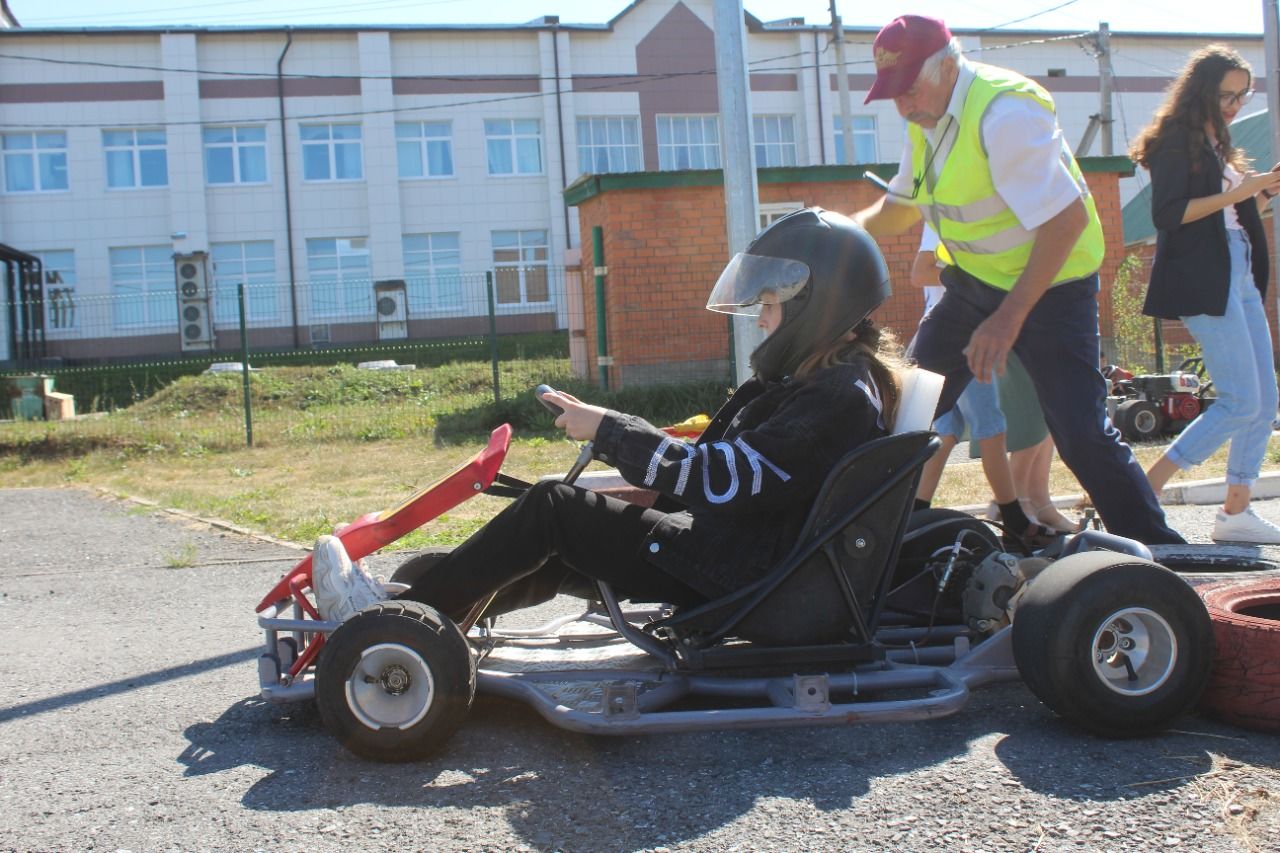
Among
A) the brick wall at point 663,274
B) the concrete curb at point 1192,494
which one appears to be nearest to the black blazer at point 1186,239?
the concrete curb at point 1192,494

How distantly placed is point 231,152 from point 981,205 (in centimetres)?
3246

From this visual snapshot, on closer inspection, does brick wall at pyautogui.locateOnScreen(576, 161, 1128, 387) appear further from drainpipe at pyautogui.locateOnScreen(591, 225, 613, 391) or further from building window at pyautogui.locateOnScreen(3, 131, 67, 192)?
building window at pyautogui.locateOnScreen(3, 131, 67, 192)

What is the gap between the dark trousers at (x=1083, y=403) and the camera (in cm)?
399

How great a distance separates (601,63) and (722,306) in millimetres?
33507

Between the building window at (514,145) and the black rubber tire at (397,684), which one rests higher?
the building window at (514,145)

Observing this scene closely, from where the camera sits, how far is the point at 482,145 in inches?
1339

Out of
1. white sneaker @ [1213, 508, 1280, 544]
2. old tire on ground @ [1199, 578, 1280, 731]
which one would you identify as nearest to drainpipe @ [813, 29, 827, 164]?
white sneaker @ [1213, 508, 1280, 544]

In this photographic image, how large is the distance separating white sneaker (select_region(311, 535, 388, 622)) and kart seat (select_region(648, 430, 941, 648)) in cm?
78

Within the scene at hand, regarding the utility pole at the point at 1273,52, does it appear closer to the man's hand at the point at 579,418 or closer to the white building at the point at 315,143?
the white building at the point at 315,143

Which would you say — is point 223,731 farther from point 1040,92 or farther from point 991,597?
point 1040,92

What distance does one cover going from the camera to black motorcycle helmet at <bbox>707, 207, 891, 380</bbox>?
10.00ft

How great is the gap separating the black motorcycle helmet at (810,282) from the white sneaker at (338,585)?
116 centimetres

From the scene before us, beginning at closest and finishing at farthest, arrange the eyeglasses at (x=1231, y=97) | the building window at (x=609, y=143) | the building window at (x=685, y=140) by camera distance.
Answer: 1. the eyeglasses at (x=1231, y=97)
2. the building window at (x=609, y=143)
3. the building window at (x=685, y=140)

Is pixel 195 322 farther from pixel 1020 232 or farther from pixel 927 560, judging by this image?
pixel 927 560
